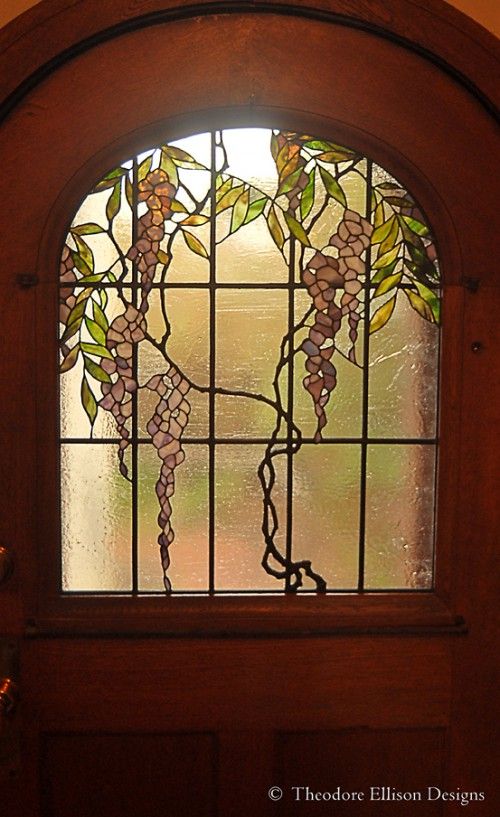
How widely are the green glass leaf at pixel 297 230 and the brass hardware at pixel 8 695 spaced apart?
0.92 meters

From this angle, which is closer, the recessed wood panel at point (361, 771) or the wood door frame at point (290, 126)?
the wood door frame at point (290, 126)

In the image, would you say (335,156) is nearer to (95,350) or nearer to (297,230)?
(297,230)

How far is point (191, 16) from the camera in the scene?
138 centimetres

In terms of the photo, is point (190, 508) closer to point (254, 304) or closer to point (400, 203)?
point (254, 304)

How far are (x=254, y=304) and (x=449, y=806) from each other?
0.97 meters

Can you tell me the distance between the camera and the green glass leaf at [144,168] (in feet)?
4.71

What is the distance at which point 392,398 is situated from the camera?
150 cm

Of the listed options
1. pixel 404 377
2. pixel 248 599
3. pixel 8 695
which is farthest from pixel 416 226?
pixel 8 695

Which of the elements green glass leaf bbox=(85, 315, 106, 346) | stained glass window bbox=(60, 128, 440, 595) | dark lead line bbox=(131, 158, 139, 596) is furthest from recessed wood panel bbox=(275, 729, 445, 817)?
green glass leaf bbox=(85, 315, 106, 346)

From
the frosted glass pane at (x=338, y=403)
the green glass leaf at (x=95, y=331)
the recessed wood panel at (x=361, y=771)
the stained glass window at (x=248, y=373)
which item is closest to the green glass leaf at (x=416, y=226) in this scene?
the stained glass window at (x=248, y=373)

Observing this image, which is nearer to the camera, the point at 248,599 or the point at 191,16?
the point at 191,16

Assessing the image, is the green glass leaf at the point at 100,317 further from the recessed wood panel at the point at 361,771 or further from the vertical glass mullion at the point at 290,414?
the recessed wood panel at the point at 361,771

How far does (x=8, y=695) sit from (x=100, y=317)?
67 cm

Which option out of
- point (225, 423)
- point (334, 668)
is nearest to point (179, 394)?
point (225, 423)
